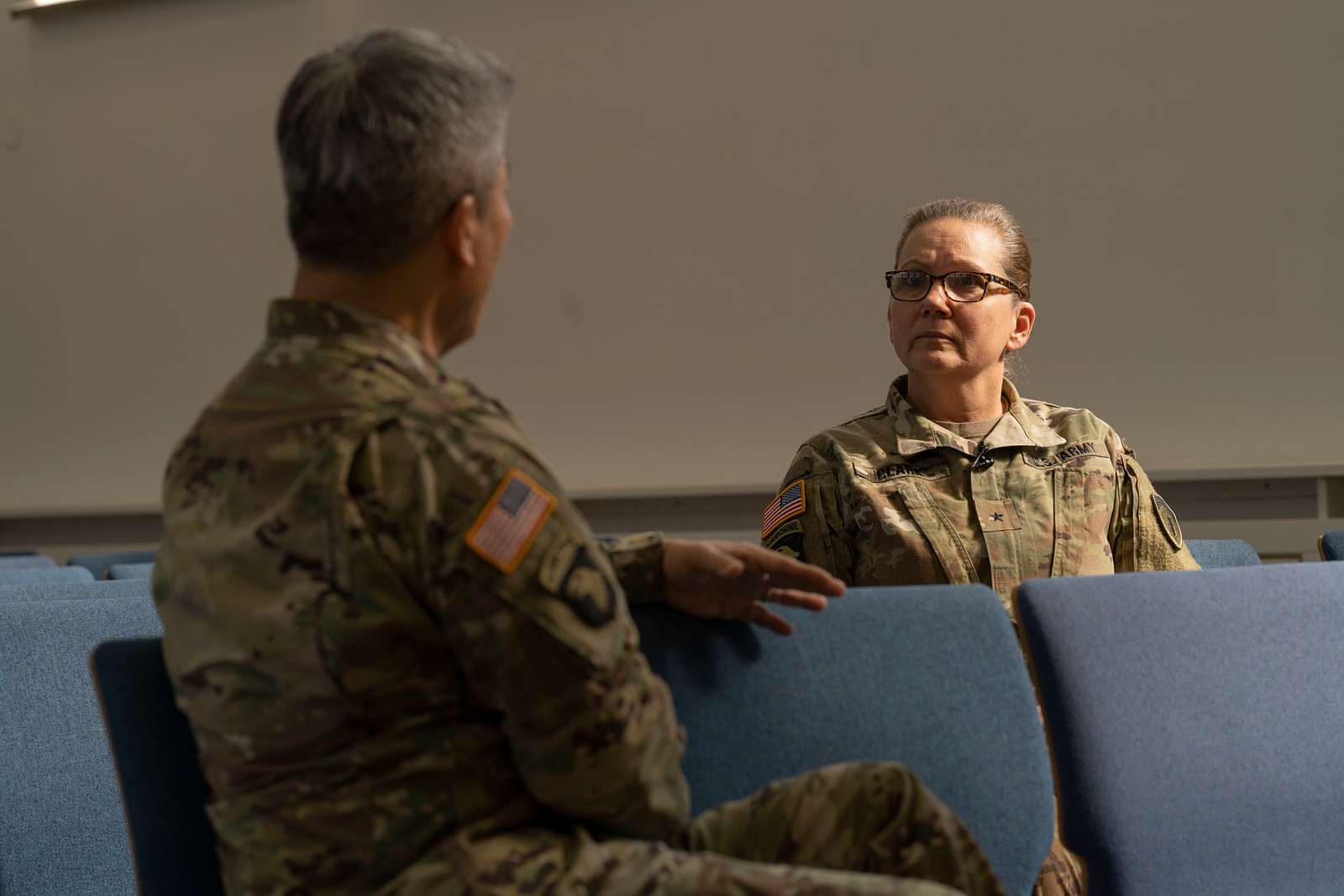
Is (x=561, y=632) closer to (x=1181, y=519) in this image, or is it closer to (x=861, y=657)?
(x=861, y=657)

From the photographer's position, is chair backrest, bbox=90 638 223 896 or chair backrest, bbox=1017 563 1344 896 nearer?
chair backrest, bbox=90 638 223 896

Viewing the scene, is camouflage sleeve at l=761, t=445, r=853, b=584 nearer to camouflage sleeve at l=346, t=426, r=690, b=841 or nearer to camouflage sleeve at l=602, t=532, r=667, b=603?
camouflage sleeve at l=602, t=532, r=667, b=603

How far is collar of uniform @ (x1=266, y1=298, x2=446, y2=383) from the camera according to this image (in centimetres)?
114

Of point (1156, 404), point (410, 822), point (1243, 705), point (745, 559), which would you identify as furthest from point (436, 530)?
point (1156, 404)

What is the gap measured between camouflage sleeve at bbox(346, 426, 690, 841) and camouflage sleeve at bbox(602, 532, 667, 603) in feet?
1.00

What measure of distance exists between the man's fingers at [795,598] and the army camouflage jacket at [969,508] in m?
0.72

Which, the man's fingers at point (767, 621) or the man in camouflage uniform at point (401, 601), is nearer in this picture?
the man in camouflage uniform at point (401, 601)

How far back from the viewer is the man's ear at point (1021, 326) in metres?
2.43

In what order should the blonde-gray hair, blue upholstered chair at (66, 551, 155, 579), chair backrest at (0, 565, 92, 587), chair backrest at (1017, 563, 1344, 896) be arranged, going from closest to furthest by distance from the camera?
1. chair backrest at (1017, 563, 1344, 896)
2. the blonde-gray hair
3. chair backrest at (0, 565, 92, 587)
4. blue upholstered chair at (66, 551, 155, 579)

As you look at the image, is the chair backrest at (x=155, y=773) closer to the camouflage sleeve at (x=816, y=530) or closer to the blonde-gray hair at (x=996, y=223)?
the camouflage sleeve at (x=816, y=530)

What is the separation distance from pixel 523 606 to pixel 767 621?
0.48m

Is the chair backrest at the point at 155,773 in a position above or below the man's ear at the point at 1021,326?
below

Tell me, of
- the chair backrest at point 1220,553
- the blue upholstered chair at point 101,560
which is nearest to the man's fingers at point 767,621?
the chair backrest at point 1220,553

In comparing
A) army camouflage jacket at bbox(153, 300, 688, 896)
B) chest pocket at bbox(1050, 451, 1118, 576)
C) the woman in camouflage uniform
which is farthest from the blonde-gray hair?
army camouflage jacket at bbox(153, 300, 688, 896)
